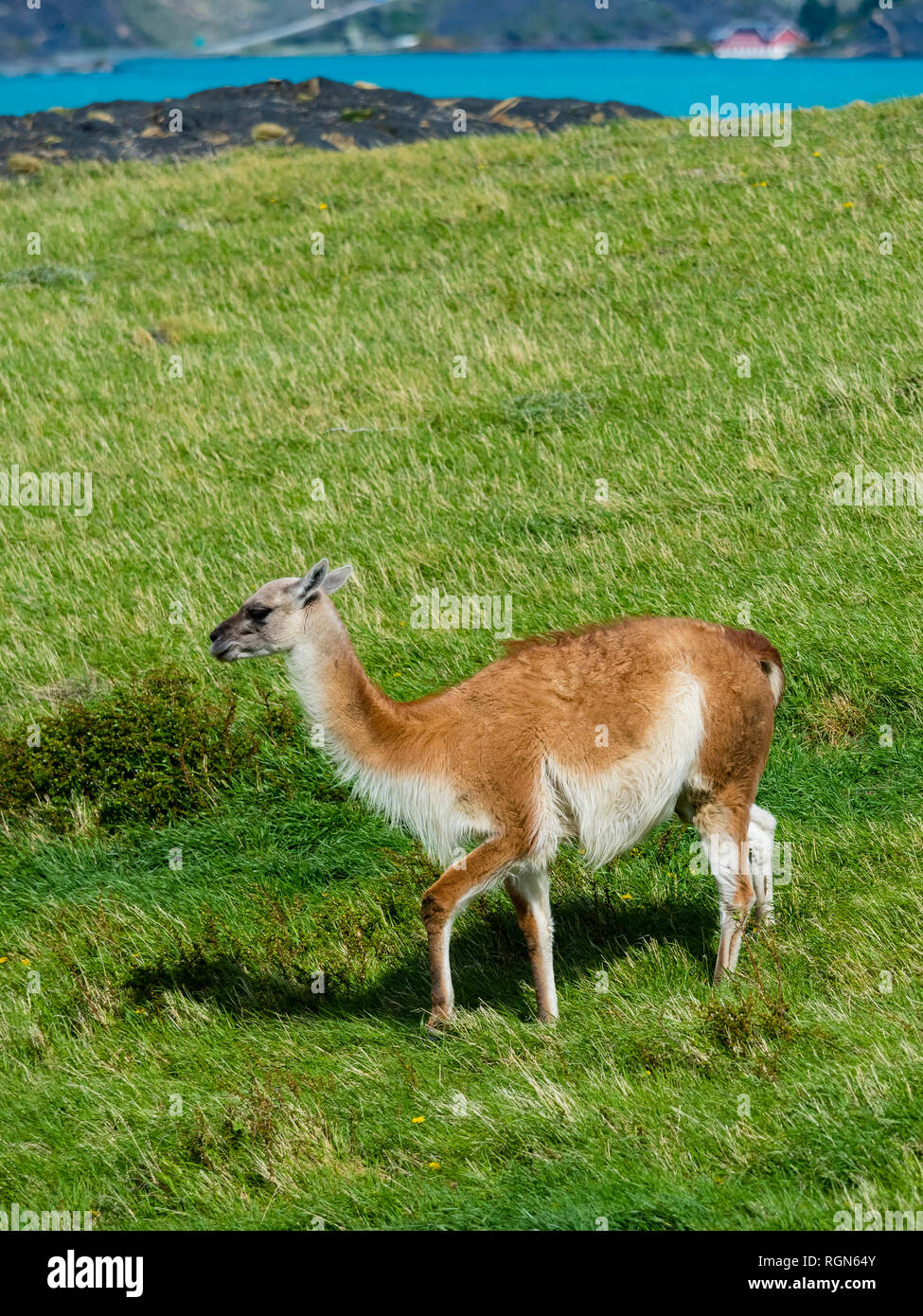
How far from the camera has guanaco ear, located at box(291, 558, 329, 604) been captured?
20.0ft

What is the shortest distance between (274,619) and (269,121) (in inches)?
1174

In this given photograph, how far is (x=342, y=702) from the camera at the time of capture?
604cm

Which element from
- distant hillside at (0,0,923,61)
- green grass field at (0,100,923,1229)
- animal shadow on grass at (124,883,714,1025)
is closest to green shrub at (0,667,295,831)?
green grass field at (0,100,923,1229)

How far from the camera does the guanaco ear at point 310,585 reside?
20.0 feet

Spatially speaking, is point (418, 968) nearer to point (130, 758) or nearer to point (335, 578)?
point (335, 578)

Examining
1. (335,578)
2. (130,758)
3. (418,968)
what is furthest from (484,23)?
(418,968)

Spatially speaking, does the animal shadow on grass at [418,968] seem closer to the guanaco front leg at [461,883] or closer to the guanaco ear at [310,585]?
the guanaco front leg at [461,883]

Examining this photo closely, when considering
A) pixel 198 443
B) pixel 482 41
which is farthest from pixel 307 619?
pixel 482 41

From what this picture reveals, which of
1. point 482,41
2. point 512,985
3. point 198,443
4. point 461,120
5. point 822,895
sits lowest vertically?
point 512,985

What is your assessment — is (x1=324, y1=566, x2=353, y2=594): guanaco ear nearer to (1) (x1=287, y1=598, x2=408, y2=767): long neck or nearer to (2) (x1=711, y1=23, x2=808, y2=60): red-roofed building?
(1) (x1=287, y1=598, x2=408, y2=767): long neck

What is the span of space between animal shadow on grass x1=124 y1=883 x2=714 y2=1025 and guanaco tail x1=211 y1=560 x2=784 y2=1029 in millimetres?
456

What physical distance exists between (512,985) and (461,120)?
26.9 meters

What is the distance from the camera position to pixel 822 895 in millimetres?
6309
